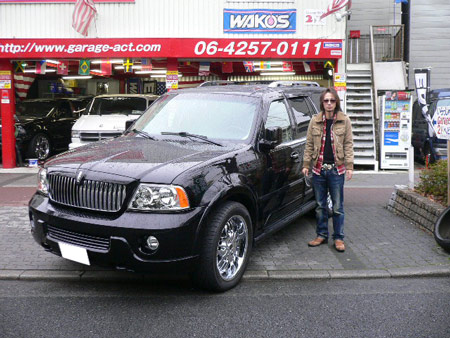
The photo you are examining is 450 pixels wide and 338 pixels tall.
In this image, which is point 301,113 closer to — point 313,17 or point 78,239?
point 78,239

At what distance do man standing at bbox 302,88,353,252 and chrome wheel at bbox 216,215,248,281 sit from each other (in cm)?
137

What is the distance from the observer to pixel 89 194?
405 cm

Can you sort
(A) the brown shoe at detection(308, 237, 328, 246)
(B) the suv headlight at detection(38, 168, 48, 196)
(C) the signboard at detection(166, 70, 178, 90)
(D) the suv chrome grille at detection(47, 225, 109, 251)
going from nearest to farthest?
1. (D) the suv chrome grille at detection(47, 225, 109, 251)
2. (B) the suv headlight at detection(38, 168, 48, 196)
3. (A) the brown shoe at detection(308, 237, 328, 246)
4. (C) the signboard at detection(166, 70, 178, 90)

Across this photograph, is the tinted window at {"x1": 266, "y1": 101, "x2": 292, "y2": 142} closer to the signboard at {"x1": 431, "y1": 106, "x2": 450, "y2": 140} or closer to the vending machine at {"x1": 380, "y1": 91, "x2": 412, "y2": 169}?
the signboard at {"x1": 431, "y1": 106, "x2": 450, "y2": 140}

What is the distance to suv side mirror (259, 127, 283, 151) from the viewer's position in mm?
4898

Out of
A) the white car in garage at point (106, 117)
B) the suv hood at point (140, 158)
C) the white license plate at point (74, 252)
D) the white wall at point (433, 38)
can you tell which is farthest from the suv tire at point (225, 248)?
the white wall at point (433, 38)

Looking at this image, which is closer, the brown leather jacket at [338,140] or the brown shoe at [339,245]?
the brown leather jacket at [338,140]

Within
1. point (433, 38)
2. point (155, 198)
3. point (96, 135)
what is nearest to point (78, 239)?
point (155, 198)

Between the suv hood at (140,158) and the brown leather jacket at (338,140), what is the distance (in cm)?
131

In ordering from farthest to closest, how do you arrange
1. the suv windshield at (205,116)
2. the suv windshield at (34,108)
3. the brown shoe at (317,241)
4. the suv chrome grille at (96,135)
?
the suv windshield at (34,108) → the suv chrome grille at (96,135) → the brown shoe at (317,241) → the suv windshield at (205,116)

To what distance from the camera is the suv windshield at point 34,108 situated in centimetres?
1447

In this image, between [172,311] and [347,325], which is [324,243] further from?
[172,311]

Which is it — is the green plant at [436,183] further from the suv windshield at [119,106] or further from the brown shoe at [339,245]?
the suv windshield at [119,106]

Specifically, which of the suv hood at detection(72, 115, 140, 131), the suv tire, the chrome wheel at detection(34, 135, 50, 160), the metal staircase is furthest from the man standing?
the chrome wheel at detection(34, 135, 50, 160)
